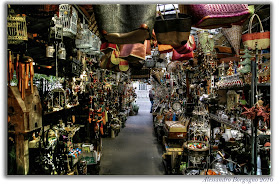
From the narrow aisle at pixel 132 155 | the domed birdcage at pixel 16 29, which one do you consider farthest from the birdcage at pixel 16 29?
the narrow aisle at pixel 132 155

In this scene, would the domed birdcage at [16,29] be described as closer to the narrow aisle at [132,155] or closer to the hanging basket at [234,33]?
the hanging basket at [234,33]

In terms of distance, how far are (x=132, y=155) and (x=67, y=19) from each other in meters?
3.98

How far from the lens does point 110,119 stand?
7.07 metres

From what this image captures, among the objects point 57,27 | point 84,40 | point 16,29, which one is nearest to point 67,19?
point 57,27

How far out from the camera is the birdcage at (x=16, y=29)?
4.97 ft

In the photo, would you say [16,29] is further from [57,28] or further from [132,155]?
[132,155]

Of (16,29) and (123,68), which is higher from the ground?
(16,29)

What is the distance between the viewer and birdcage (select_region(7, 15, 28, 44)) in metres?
1.51

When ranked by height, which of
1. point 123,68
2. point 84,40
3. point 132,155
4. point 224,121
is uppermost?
point 84,40

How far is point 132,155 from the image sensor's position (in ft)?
17.1

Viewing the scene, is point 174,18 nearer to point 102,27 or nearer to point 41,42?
point 102,27

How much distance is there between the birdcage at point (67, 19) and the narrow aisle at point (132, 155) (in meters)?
2.94

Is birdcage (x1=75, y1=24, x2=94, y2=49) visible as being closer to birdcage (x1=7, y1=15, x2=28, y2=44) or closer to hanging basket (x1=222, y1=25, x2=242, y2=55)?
birdcage (x1=7, y1=15, x2=28, y2=44)

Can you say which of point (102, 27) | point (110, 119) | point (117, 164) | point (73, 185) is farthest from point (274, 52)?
point (110, 119)
